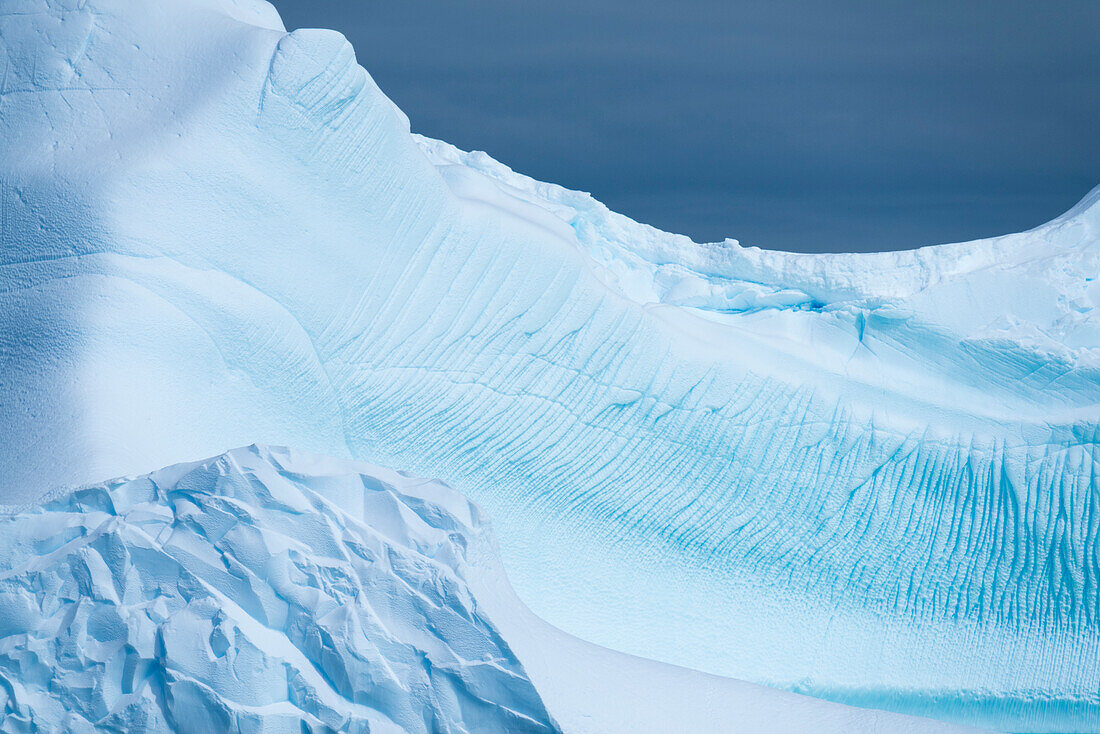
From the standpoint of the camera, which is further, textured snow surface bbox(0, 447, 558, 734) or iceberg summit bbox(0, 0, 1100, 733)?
iceberg summit bbox(0, 0, 1100, 733)

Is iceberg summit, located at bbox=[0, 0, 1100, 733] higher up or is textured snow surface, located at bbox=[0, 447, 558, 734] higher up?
iceberg summit, located at bbox=[0, 0, 1100, 733]

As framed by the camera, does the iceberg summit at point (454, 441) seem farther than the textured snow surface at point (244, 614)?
Yes

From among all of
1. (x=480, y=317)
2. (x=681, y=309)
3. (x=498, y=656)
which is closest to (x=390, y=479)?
(x=498, y=656)

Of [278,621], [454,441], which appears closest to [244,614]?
[278,621]

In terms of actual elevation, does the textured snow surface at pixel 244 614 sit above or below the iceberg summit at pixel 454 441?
below

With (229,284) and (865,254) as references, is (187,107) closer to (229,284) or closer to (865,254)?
(229,284)

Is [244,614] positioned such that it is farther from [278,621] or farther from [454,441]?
[454,441]
